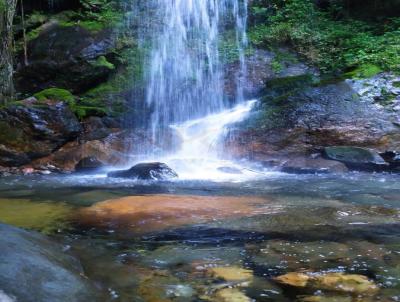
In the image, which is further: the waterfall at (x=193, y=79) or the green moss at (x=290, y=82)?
the green moss at (x=290, y=82)

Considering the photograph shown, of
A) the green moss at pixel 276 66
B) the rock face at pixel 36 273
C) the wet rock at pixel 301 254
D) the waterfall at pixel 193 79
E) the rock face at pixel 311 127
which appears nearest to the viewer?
the rock face at pixel 36 273

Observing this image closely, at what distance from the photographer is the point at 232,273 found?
9.69 ft

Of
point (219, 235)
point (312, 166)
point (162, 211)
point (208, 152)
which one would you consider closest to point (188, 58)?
point (208, 152)

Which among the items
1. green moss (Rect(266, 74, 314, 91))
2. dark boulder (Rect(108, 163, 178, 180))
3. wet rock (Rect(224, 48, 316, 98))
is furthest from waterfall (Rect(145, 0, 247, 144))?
dark boulder (Rect(108, 163, 178, 180))

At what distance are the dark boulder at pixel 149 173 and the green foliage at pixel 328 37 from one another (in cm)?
590

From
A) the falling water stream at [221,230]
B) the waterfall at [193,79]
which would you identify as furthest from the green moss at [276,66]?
the falling water stream at [221,230]

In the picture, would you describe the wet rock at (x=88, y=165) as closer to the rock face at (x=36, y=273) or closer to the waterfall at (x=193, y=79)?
the waterfall at (x=193, y=79)

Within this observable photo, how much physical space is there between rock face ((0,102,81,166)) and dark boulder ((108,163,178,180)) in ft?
8.10

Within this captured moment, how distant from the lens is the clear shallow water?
109 inches

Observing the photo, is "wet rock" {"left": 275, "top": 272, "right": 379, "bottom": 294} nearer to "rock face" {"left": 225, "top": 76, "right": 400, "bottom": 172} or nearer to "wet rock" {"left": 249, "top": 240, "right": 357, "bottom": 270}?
"wet rock" {"left": 249, "top": 240, "right": 357, "bottom": 270}

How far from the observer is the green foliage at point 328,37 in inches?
458

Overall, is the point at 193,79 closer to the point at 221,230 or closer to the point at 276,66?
the point at 276,66

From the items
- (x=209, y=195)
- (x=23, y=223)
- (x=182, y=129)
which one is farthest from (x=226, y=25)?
(x=23, y=223)

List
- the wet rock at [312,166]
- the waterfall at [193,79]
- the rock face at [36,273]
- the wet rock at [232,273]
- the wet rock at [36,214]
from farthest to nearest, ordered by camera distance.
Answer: the waterfall at [193,79] → the wet rock at [312,166] → the wet rock at [36,214] → the wet rock at [232,273] → the rock face at [36,273]
